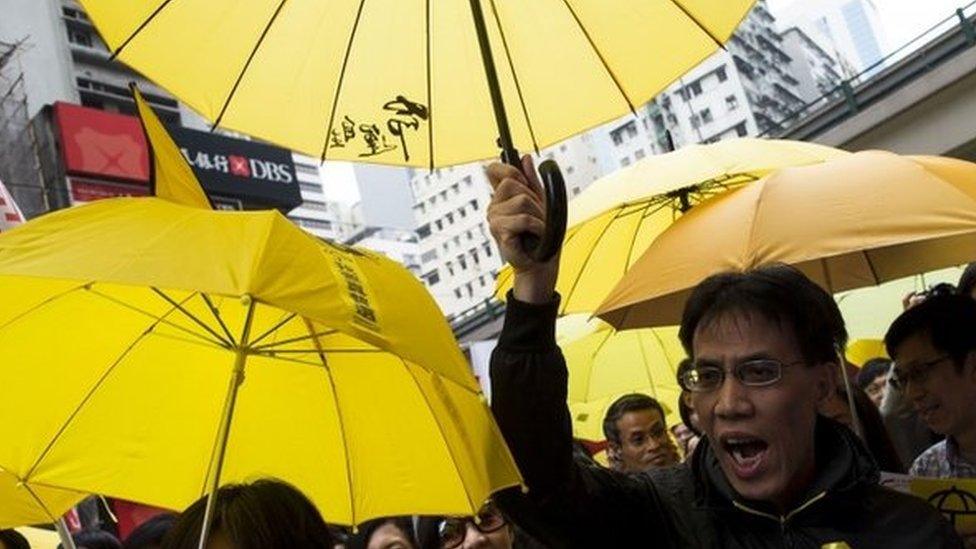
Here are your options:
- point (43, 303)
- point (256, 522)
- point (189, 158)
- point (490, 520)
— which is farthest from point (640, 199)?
point (189, 158)

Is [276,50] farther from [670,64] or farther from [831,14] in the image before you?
[831,14]

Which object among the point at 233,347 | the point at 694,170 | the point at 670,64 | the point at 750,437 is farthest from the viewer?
the point at 694,170

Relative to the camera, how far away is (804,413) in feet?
6.87

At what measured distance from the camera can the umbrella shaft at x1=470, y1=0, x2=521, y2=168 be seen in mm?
2201

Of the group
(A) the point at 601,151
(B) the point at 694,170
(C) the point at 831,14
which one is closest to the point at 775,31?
(A) the point at 601,151

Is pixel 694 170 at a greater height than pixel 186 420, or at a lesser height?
greater

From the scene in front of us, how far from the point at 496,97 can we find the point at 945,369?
6.45ft

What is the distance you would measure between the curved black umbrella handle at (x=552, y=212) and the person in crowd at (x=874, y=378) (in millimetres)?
4306

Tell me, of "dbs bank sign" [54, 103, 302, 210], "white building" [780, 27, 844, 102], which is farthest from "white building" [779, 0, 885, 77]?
"dbs bank sign" [54, 103, 302, 210]

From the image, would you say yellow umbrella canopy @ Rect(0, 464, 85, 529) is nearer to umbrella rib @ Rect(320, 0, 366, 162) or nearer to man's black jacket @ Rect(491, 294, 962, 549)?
umbrella rib @ Rect(320, 0, 366, 162)

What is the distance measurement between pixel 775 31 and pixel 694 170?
101337 millimetres

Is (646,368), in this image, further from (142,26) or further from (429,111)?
(142,26)

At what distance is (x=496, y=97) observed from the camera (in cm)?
237

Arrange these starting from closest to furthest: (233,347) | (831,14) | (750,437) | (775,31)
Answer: (750,437) < (233,347) < (775,31) < (831,14)
